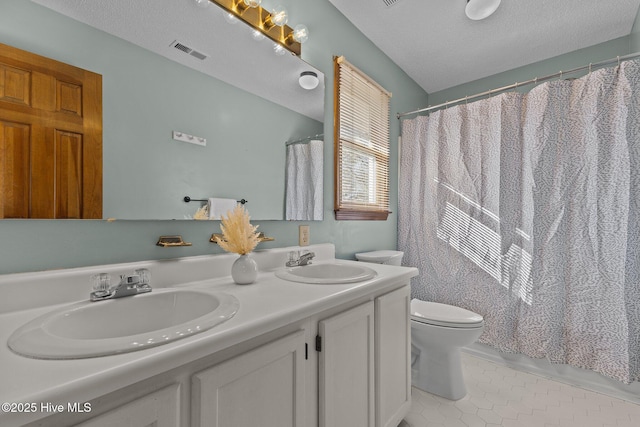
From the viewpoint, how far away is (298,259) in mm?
1464

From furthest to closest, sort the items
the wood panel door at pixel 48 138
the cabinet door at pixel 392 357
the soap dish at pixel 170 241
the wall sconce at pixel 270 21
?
the wall sconce at pixel 270 21
the cabinet door at pixel 392 357
the soap dish at pixel 170 241
the wood panel door at pixel 48 138

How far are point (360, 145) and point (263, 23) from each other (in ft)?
3.21

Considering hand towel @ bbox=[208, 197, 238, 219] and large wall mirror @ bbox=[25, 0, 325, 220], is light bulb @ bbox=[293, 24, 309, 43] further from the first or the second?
hand towel @ bbox=[208, 197, 238, 219]

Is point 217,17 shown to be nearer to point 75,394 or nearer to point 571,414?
point 75,394

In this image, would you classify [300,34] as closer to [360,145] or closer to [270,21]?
[270,21]

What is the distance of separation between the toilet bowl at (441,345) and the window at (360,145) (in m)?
0.82

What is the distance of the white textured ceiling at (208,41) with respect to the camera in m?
0.96

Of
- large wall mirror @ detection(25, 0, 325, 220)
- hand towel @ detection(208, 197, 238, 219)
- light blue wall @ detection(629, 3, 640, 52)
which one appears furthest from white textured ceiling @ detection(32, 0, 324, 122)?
light blue wall @ detection(629, 3, 640, 52)

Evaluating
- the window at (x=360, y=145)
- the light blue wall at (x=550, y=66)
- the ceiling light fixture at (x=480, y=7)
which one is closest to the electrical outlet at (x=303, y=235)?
the window at (x=360, y=145)

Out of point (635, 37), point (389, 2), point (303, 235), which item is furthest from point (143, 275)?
point (635, 37)

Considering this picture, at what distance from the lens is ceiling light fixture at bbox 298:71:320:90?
1.65 m

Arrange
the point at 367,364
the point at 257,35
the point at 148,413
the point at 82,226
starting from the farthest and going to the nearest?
the point at 257,35 < the point at 367,364 < the point at 82,226 < the point at 148,413

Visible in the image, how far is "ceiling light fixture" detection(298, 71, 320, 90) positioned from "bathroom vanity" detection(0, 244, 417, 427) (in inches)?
37.5

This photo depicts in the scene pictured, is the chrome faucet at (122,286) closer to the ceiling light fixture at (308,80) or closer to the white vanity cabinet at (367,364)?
the white vanity cabinet at (367,364)
